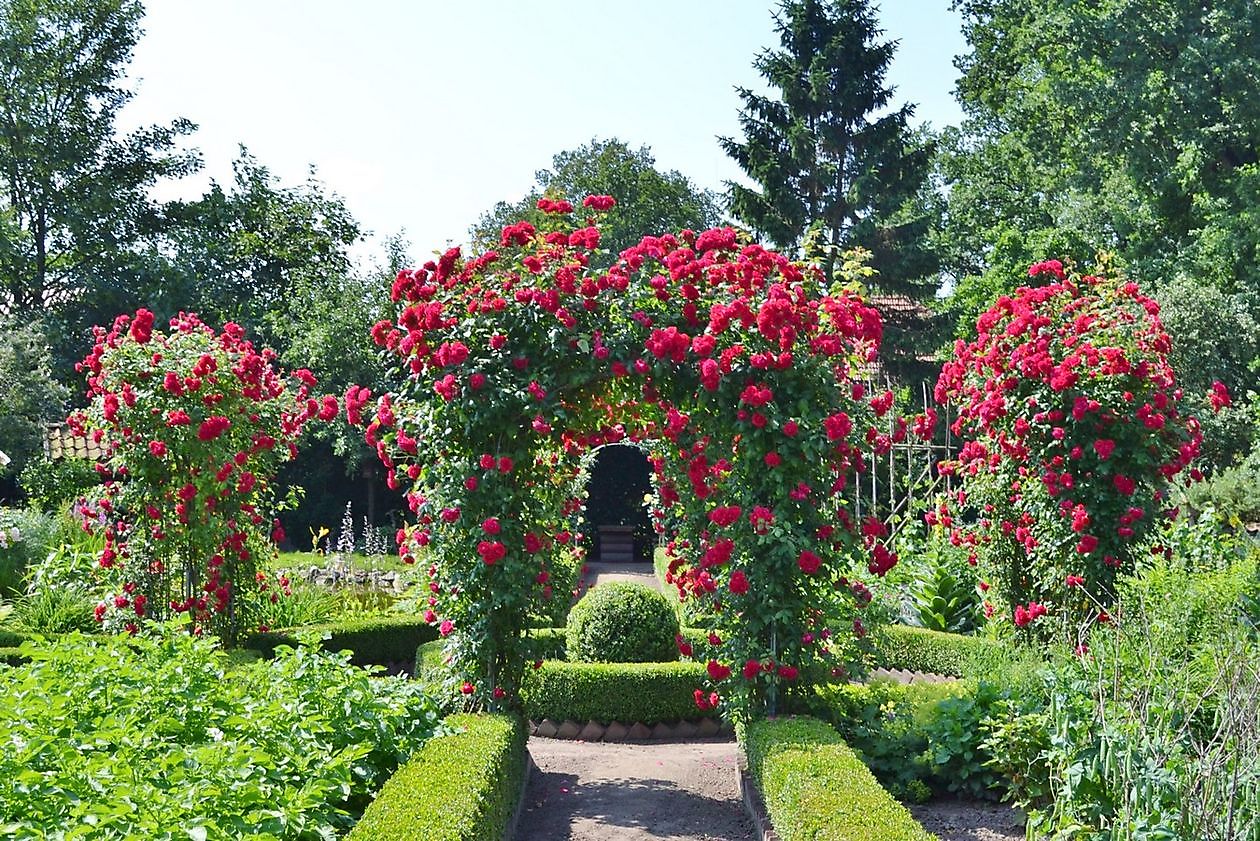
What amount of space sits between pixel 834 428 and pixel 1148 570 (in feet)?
8.25

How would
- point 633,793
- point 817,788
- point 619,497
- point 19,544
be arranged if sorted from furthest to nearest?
point 619,497, point 19,544, point 633,793, point 817,788

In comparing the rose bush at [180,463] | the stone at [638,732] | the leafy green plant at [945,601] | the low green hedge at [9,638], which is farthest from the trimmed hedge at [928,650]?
the low green hedge at [9,638]

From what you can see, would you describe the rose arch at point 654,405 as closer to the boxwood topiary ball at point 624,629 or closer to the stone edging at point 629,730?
the stone edging at point 629,730

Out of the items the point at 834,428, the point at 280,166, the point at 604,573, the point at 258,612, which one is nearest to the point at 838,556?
the point at 834,428

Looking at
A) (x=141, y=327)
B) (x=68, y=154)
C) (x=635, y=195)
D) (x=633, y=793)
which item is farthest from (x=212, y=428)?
(x=635, y=195)

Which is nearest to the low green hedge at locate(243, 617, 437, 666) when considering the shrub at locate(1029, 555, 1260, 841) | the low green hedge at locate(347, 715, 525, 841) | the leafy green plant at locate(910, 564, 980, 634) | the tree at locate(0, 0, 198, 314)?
the low green hedge at locate(347, 715, 525, 841)

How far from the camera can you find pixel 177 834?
9.59 ft

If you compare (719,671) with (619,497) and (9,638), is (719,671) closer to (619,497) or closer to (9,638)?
(9,638)

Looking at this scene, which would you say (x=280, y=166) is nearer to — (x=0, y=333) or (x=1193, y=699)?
(x=0, y=333)

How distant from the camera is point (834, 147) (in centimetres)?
2120

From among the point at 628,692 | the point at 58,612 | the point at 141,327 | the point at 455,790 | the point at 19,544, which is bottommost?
the point at 628,692

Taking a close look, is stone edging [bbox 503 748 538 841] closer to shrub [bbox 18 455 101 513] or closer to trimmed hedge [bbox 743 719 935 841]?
trimmed hedge [bbox 743 719 935 841]

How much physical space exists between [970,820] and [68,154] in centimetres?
2223

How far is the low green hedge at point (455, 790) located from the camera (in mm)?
3852
